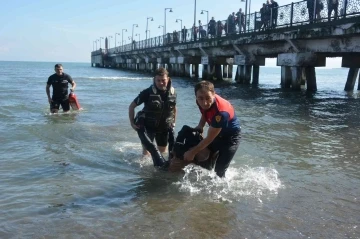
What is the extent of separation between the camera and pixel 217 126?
4660 millimetres

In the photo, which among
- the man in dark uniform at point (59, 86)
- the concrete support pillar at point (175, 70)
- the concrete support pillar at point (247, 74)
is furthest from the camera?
the concrete support pillar at point (175, 70)

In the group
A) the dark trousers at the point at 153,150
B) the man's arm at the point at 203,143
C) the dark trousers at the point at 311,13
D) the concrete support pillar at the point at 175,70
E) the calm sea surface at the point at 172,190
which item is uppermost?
the dark trousers at the point at 311,13

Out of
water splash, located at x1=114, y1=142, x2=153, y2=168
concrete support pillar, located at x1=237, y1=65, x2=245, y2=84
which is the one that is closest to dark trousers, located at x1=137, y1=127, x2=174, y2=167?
water splash, located at x1=114, y1=142, x2=153, y2=168

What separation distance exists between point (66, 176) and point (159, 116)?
1.64m

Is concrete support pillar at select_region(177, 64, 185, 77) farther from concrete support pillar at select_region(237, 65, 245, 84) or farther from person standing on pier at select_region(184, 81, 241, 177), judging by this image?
person standing on pier at select_region(184, 81, 241, 177)

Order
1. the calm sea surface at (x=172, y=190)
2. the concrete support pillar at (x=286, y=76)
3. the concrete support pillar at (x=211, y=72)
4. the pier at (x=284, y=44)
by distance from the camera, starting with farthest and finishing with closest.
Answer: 1. the concrete support pillar at (x=211, y=72)
2. the concrete support pillar at (x=286, y=76)
3. the pier at (x=284, y=44)
4. the calm sea surface at (x=172, y=190)

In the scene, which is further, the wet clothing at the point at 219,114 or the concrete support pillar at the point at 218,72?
the concrete support pillar at the point at 218,72

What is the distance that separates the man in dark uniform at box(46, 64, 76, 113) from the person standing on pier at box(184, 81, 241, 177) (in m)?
7.49

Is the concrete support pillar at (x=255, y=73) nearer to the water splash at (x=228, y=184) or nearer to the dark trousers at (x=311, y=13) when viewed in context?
the dark trousers at (x=311, y=13)

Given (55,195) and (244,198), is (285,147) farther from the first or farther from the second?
(55,195)

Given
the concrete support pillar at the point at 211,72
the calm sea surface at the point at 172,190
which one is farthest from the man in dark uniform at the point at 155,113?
the concrete support pillar at the point at 211,72

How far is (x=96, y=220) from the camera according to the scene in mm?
4227

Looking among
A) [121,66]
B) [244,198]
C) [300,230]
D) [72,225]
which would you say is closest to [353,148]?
[244,198]

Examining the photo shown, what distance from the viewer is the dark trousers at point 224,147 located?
5168 millimetres
